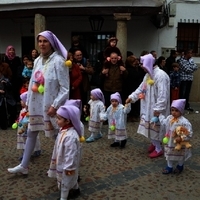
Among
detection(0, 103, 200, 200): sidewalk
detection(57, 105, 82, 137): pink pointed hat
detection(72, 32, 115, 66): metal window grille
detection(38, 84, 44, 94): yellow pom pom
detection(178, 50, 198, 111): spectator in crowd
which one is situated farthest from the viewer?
detection(72, 32, 115, 66): metal window grille

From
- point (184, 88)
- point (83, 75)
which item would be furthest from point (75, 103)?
point (184, 88)

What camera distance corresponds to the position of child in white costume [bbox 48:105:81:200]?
136 inches

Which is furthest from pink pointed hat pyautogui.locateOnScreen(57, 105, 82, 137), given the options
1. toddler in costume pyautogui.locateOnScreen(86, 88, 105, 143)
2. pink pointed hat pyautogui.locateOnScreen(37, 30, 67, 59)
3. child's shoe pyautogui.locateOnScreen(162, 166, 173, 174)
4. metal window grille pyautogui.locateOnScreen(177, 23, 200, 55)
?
metal window grille pyautogui.locateOnScreen(177, 23, 200, 55)

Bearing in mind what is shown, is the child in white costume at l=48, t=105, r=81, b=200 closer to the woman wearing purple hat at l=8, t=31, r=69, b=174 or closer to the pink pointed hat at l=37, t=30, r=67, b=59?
the woman wearing purple hat at l=8, t=31, r=69, b=174

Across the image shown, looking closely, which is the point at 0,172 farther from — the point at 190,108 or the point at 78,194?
the point at 190,108

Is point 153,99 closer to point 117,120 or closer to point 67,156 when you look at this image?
point 117,120

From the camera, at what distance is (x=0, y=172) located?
4488mm

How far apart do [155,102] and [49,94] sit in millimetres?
1961

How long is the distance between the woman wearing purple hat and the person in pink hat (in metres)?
1.69

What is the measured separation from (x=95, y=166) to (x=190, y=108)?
6035 mm

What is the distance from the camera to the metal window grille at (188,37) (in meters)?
11.0

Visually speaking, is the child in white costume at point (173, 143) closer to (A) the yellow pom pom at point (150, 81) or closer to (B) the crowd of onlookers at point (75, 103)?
(B) the crowd of onlookers at point (75, 103)

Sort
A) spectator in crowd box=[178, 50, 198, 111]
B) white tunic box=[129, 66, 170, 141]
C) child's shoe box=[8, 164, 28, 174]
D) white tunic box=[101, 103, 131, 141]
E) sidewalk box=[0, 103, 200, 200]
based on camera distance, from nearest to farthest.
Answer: sidewalk box=[0, 103, 200, 200], child's shoe box=[8, 164, 28, 174], white tunic box=[129, 66, 170, 141], white tunic box=[101, 103, 131, 141], spectator in crowd box=[178, 50, 198, 111]

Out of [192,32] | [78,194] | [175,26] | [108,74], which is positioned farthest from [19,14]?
[78,194]
